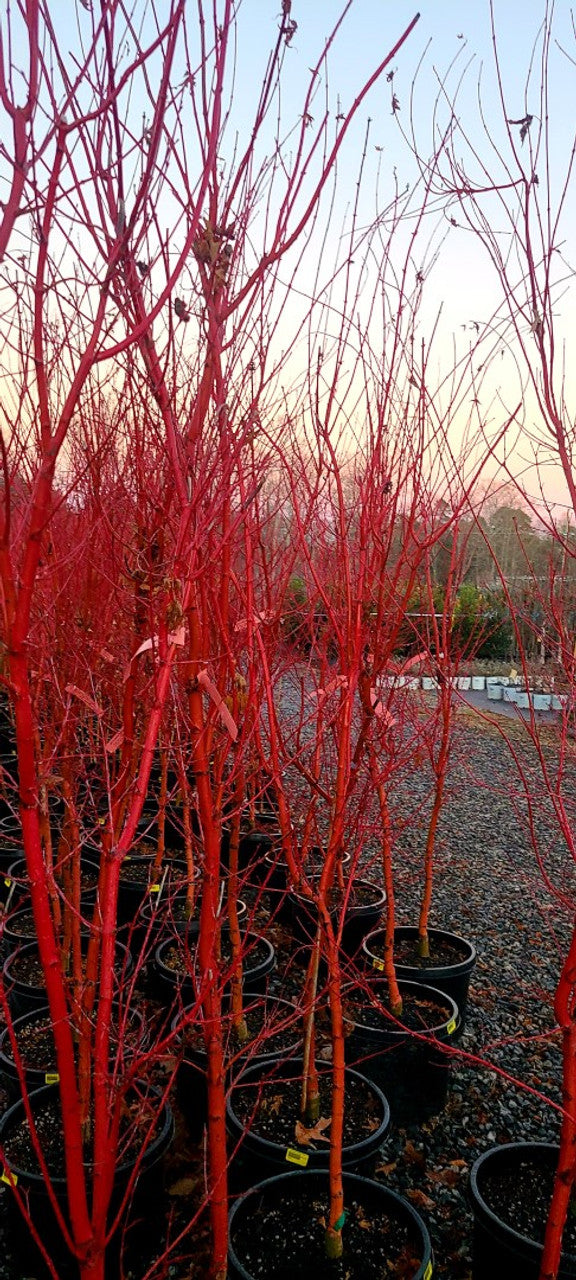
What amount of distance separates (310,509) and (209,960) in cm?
107

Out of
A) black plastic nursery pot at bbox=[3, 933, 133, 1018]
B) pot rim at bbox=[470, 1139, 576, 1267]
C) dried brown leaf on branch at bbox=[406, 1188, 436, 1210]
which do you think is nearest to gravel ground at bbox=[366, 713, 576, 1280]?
dried brown leaf on branch at bbox=[406, 1188, 436, 1210]

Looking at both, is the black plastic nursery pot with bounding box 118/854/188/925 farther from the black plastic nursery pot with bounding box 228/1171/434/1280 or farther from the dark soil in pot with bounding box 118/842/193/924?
the black plastic nursery pot with bounding box 228/1171/434/1280

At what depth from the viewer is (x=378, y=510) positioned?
2.18 metres

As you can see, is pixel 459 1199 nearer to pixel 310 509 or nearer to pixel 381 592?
pixel 381 592

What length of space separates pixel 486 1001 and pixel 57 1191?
2.14m

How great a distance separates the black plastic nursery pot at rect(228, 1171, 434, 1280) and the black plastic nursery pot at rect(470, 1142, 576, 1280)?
148 millimetres

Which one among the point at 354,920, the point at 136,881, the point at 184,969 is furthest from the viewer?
the point at 136,881

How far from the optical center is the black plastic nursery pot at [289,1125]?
2326 millimetres

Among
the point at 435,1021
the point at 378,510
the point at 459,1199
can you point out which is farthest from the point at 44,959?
the point at 435,1021

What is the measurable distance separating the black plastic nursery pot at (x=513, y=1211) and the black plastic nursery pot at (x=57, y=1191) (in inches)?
33.0

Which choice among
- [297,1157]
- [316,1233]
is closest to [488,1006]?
[297,1157]

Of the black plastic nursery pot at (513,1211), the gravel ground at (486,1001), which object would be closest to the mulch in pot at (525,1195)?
the black plastic nursery pot at (513,1211)

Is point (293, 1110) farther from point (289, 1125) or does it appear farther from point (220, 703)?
point (220, 703)

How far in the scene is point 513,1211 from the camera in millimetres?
2152
